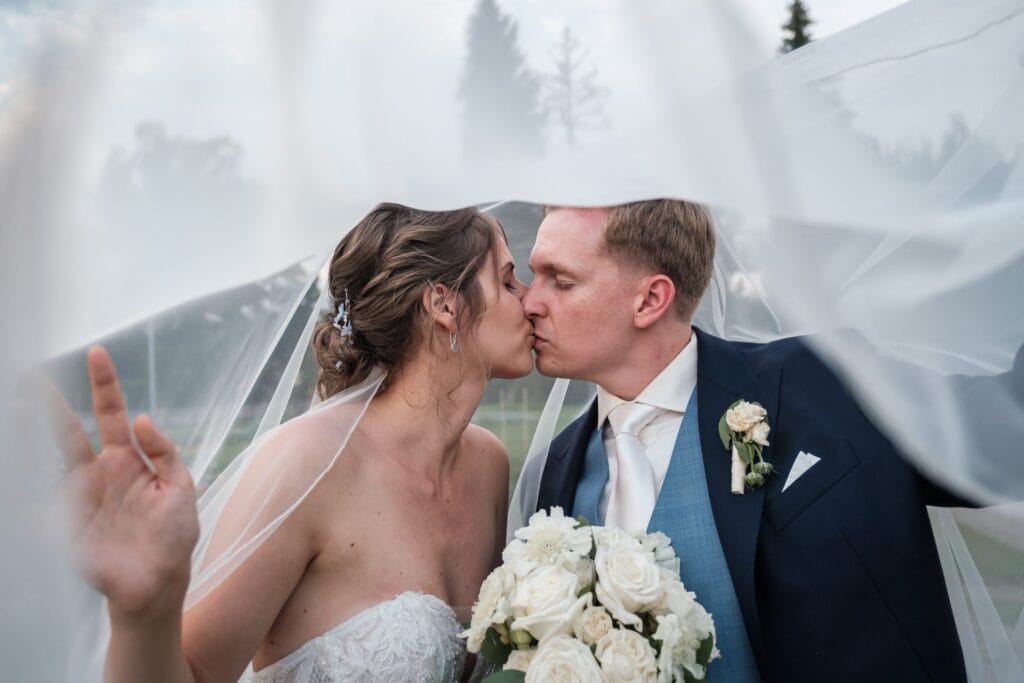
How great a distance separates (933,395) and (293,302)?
1604 mm

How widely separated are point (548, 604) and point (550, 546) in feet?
0.62

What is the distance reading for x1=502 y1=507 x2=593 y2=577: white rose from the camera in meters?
2.43

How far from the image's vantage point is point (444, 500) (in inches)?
129

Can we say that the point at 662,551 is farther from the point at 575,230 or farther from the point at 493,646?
the point at 575,230

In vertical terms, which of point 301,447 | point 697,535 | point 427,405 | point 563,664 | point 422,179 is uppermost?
point 422,179

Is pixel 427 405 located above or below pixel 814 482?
above

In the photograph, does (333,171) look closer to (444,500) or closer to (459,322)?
(459,322)

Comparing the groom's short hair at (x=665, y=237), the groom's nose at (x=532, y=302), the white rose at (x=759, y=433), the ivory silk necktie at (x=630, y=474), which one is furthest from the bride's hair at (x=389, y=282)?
the white rose at (x=759, y=433)

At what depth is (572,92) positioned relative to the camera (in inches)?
73.2

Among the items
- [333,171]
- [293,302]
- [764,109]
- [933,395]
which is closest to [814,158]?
[764,109]

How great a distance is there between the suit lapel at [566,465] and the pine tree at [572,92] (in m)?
1.60

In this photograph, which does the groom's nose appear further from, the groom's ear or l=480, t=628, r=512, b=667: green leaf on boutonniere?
l=480, t=628, r=512, b=667: green leaf on boutonniere

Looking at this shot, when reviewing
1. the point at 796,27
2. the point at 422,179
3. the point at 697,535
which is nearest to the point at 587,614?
the point at 697,535

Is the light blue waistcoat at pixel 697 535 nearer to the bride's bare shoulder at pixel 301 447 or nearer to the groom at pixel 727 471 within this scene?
the groom at pixel 727 471
